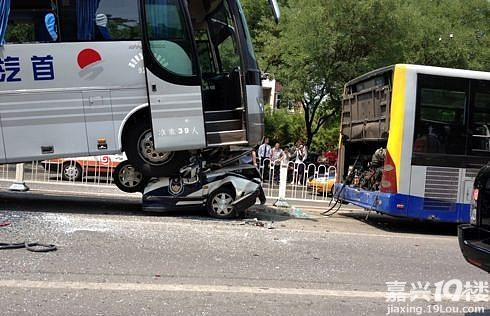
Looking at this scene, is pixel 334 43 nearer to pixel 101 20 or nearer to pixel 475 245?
pixel 101 20

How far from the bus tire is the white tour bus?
0.03 m

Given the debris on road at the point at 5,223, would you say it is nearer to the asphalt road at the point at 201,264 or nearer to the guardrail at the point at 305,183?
the asphalt road at the point at 201,264

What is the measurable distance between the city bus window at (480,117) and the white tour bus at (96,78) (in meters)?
4.65

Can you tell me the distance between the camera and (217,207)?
29.9 ft

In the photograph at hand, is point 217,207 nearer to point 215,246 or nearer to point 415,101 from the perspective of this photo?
point 215,246

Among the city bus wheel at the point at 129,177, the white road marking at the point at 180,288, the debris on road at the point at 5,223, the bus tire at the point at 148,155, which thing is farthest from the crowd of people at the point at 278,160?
the white road marking at the point at 180,288

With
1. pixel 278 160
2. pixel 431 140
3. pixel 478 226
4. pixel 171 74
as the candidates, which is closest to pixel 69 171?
pixel 278 160

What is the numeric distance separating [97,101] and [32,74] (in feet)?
3.31

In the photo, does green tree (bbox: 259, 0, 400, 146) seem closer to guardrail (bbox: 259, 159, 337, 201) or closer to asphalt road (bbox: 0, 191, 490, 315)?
guardrail (bbox: 259, 159, 337, 201)

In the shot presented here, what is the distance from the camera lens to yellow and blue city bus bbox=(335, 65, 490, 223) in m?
9.43

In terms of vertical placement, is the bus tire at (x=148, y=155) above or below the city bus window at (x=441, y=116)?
below

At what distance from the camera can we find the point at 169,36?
8586mm

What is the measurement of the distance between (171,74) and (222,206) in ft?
7.41

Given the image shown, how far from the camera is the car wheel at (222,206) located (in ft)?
29.8
